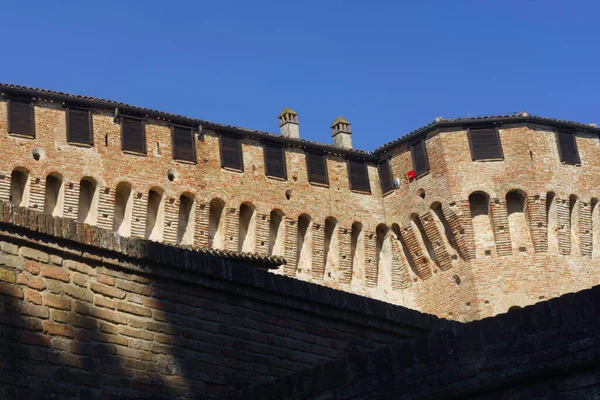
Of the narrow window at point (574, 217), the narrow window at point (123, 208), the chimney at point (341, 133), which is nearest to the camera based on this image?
the narrow window at point (123, 208)

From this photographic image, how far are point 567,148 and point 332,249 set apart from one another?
250 inches

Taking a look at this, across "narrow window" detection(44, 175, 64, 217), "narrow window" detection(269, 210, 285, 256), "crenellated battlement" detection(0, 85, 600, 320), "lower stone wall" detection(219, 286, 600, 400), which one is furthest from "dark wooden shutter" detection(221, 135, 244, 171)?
"lower stone wall" detection(219, 286, 600, 400)

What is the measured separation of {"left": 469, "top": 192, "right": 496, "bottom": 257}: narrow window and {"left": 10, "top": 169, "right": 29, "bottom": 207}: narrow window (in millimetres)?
10694

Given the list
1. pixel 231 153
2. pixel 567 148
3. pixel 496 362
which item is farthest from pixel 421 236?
pixel 496 362

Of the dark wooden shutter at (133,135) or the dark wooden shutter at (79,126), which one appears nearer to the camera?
the dark wooden shutter at (79,126)

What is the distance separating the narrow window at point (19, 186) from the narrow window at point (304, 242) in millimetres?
6968

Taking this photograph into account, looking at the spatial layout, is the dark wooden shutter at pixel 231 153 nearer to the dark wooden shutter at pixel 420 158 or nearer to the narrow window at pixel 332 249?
the narrow window at pixel 332 249

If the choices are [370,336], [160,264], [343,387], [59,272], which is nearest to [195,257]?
[160,264]

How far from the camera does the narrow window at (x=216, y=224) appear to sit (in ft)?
103

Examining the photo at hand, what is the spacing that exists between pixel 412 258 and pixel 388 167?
2477 mm

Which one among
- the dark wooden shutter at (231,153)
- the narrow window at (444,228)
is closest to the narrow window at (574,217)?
the narrow window at (444,228)

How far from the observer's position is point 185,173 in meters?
31.2

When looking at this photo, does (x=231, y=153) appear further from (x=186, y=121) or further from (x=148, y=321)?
(x=148, y=321)

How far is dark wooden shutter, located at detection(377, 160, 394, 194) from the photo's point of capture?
34.0 meters
